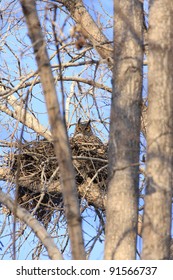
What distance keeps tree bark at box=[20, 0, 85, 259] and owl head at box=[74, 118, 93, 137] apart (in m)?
4.92

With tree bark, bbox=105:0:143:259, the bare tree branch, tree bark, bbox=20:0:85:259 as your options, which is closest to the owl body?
tree bark, bbox=105:0:143:259

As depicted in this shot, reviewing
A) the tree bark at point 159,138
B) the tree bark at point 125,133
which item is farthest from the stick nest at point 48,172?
the tree bark at point 159,138

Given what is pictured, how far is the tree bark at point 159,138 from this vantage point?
4.37m

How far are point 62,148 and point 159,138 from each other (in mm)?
979

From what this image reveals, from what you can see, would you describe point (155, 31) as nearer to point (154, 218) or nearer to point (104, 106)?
point (154, 218)

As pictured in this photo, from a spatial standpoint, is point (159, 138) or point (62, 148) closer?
point (62, 148)

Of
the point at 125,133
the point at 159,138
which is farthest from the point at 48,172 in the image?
the point at 159,138

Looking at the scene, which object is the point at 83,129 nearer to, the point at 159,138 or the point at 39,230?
the point at 39,230

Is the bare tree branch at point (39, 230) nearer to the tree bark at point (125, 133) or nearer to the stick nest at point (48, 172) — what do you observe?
the tree bark at point (125, 133)

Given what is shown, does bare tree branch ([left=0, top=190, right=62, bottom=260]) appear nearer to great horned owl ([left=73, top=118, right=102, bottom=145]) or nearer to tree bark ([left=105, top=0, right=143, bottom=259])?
tree bark ([left=105, top=0, right=143, bottom=259])

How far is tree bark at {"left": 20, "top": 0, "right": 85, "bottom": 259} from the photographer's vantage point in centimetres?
380

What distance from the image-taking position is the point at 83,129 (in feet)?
29.8

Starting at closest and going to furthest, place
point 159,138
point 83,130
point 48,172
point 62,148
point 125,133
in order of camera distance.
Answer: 1. point 62,148
2. point 159,138
3. point 125,133
4. point 48,172
5. point 83,130
